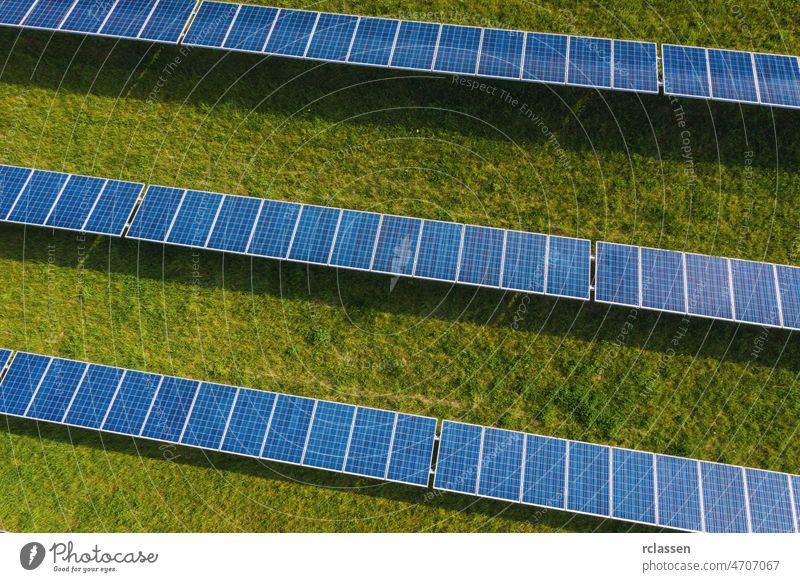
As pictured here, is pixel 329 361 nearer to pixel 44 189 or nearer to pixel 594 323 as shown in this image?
pixel 594 323

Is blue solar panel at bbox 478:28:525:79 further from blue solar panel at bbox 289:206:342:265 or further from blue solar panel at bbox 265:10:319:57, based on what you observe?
blue solar panel at bbox 289:206:342:265

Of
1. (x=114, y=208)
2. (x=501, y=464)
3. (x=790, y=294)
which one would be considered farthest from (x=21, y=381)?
(x=790, y=294)

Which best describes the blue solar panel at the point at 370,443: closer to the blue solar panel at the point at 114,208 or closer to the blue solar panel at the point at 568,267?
the blue solar panel at the point at 568,267

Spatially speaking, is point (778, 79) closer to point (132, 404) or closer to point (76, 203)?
point (132, 404)

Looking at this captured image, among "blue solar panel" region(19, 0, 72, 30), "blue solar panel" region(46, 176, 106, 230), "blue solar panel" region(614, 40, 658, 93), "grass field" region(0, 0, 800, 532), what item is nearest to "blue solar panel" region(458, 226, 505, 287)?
"grass field" region(0, 0, 800, 532)

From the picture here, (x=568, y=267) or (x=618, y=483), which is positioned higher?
(x=568, y=267)
